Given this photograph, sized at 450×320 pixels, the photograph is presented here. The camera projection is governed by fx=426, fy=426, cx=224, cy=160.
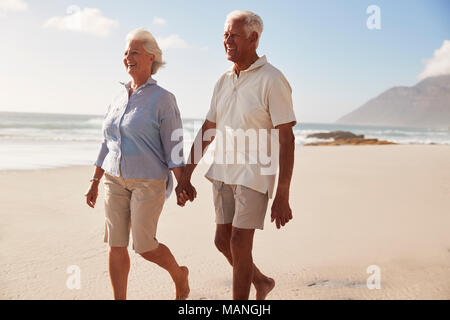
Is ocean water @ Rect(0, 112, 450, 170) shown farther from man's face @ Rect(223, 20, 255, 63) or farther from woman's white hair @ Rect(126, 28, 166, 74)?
man's face @ Rect(223, 20, 255, 63)

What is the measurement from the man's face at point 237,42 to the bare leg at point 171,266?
137 cm

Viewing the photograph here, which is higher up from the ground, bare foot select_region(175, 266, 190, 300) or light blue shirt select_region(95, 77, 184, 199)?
light blue shirt select_region(95, 77, 184, 199)

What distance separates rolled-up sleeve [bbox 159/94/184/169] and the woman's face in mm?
240

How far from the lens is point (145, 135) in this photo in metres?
2.71

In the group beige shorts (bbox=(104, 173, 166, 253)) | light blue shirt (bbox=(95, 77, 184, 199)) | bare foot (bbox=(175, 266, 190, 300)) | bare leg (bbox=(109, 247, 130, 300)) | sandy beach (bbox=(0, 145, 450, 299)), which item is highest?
light blue shirt (bbox=(95, 77, 184, 199))

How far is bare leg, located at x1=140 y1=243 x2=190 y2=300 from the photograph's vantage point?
9.46 feet

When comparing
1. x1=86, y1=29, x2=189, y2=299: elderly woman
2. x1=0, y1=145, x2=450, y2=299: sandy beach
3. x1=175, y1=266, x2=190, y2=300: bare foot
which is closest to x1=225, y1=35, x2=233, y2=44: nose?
x1=86, y1=29, x2=189, y2=299: elderly woman

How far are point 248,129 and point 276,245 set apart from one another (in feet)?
8.07

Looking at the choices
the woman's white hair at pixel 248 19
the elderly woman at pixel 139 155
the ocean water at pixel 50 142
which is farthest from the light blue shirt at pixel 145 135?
the ocean water at pixel 50 142

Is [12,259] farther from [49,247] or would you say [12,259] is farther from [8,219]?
[8,219]

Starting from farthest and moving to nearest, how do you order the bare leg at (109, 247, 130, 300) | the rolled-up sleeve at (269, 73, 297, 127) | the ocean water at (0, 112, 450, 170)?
the ocean water at (0, 112, 450, 170) → the bare leg at (109, 247, 130, 300) → the rolled-up sleeve at (269, 73, 297, 127)

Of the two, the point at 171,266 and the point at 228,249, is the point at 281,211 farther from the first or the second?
the point at 171,266

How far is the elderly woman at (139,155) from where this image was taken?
2705mm

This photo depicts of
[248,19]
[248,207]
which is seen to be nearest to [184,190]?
[248,207]
